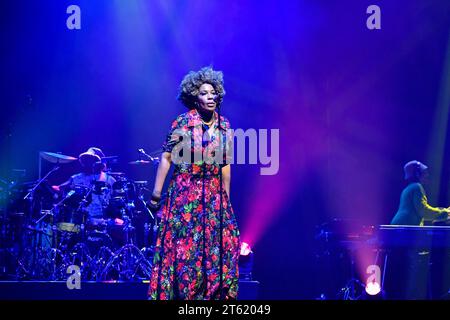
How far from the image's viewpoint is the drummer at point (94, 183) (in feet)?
28.1

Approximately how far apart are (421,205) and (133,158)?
417cm

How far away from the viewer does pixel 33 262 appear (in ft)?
26.1

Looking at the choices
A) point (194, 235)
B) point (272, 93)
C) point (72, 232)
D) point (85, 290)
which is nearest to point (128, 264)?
point (72, 232)

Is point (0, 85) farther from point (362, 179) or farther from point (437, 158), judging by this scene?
point (437, 158)

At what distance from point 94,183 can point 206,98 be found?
3.91m

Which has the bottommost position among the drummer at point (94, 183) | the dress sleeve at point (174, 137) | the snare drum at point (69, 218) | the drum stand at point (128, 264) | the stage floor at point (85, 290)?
the stage floor at point (85, 290)

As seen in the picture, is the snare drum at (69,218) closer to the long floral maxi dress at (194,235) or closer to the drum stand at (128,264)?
the drum stand at (128,264)

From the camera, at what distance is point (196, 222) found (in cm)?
489

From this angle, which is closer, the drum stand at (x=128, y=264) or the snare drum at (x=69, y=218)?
the drum stand at (x=128, y=264)

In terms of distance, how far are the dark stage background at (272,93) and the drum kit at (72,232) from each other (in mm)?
750

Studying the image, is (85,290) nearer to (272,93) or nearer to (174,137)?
(174,137)

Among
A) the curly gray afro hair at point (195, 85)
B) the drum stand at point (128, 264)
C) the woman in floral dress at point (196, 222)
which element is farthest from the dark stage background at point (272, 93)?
the woman in floral dress at point (196, 222)
